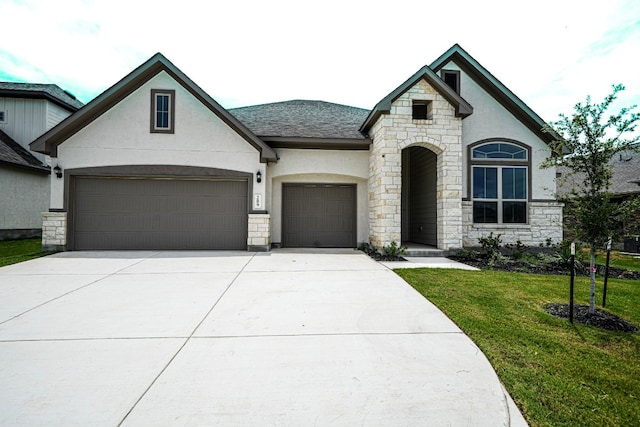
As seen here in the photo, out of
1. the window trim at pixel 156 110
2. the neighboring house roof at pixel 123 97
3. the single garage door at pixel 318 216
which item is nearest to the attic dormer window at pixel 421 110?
the single garage door at pixel 318 216

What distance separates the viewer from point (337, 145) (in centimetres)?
1124

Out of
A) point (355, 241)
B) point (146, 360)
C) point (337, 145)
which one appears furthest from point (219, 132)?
point (146, 360)

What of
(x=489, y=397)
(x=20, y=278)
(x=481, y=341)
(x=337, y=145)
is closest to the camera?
(x=489, y=397)

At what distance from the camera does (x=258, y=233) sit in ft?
35.1

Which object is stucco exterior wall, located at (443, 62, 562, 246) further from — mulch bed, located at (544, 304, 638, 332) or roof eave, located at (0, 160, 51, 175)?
roof eave, located at (0, 160, 51, 175)

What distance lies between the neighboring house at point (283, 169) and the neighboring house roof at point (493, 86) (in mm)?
43

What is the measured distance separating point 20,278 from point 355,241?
9304 mm

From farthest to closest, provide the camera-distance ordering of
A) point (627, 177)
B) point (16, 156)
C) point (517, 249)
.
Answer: point (627, 177)
point (16, 156)
point (517, 249)

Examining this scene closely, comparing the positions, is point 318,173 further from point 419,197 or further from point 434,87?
point 434,87

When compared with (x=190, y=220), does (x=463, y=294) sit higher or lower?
lower

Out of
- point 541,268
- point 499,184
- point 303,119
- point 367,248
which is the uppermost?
point 303,119

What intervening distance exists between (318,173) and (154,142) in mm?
5627

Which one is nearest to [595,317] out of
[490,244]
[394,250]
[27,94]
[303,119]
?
[394,250]

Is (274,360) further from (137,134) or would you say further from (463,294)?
(137,134)
